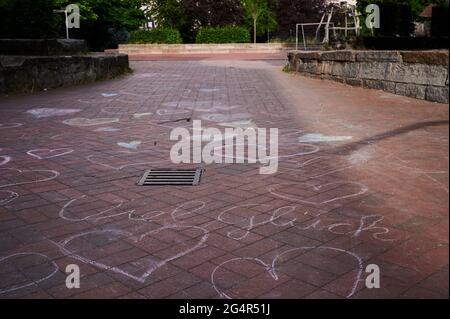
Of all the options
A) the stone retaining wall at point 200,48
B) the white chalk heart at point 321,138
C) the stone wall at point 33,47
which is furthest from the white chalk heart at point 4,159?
the stone retaining wall at point 200,48

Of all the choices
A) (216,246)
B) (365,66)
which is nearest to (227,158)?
(216,246)

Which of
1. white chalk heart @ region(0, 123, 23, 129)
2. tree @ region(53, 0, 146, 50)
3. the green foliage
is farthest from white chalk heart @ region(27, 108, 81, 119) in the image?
tree @ region(53, 0, 146, 50)

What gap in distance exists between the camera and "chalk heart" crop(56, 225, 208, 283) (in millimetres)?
2846

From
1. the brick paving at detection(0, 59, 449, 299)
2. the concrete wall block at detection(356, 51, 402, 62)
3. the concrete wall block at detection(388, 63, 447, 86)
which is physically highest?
the concrete wall block at detection(356, 51, 402, 62)

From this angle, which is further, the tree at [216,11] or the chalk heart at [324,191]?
the tree at [216,11]

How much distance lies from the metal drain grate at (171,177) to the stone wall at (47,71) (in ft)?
23.1

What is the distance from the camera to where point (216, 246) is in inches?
124

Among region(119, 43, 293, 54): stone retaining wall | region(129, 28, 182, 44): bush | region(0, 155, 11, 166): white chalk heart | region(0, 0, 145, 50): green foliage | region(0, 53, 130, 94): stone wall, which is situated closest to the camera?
region(0, 155, 11, 166): white chalk heart

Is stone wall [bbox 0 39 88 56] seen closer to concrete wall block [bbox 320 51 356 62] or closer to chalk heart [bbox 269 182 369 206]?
concrete wall block [bbox 320 51 356 62]

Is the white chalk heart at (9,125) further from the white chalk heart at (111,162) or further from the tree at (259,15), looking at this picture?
the tree at (259,15)

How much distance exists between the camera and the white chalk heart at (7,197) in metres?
4.07

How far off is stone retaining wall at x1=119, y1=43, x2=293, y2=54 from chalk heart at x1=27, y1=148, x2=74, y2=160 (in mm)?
22769

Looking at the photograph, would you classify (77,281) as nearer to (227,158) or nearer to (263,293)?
(263,293)

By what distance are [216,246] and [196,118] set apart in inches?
188
